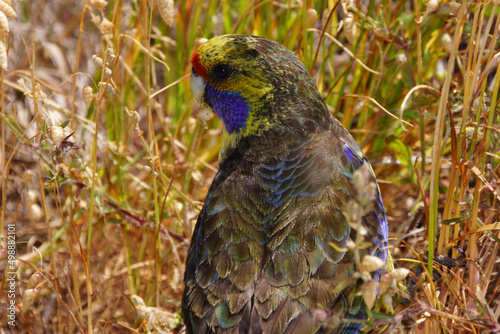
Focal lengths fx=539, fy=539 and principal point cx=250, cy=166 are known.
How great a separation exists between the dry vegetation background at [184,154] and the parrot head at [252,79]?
13 centimetres

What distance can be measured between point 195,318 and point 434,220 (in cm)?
81

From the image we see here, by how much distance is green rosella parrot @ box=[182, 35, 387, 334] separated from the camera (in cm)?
168

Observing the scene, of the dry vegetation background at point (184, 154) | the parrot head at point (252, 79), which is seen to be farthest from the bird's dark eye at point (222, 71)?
the dry vegetation background at point (184, 154)

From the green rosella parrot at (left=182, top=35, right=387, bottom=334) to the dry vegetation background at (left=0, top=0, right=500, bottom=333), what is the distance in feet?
0.49

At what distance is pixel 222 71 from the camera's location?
6.33 feet

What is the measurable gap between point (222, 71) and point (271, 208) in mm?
524

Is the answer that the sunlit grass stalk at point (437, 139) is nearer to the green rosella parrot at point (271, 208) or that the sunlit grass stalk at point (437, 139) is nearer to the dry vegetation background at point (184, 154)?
the dry vegetation background at point (184, 154)

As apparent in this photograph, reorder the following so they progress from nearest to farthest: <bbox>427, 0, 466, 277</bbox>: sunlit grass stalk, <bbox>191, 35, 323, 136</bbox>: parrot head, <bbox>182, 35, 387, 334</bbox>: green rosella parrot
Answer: <bbox>427, 0, 466, 277</bbox>: sunlit grass stalk, <bbox>182, 35, 387, 334</bbox>: green rosella parrot, <bbox>191, 35, 323, 136</bbox>: parrot head

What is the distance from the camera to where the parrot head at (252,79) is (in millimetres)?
1890

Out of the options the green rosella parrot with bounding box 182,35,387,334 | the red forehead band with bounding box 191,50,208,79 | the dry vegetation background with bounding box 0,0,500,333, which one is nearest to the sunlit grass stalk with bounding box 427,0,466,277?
the dry vegetation background with bounding box 0,0,500,333

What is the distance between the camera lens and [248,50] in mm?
1884

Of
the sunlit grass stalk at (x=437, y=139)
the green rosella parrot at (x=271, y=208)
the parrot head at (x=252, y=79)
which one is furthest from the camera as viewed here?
the parrot head at (x=252, y=79)

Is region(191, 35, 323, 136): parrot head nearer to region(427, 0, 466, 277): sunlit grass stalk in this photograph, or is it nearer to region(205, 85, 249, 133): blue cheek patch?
region(205, 85, 249, 133): blue cheek patch

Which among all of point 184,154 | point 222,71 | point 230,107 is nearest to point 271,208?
point 230,107
